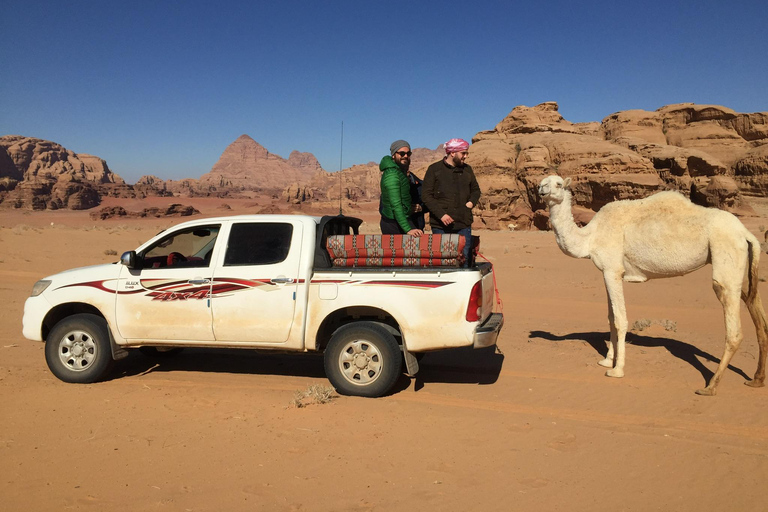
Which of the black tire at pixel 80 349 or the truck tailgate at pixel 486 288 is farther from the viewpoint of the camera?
the black tire at pixel 80 349

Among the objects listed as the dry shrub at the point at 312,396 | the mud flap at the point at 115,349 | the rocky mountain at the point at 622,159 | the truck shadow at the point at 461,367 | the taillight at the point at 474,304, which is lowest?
the truck shadow at the point at 461,367

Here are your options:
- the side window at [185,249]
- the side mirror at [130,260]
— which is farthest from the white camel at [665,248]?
the side mirror at [130,260]

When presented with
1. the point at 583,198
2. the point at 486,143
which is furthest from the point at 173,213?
the point at 583,198

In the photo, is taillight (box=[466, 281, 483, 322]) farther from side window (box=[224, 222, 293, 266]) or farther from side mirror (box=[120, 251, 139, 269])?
side mirror (box=[120, 251, 139, 269])

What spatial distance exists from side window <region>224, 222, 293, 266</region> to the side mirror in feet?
3.74

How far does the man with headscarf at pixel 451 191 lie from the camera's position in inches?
307

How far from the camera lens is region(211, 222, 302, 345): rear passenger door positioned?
6.70 m

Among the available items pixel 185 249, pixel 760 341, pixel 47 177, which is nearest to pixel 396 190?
pixel 185 249

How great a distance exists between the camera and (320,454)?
17.0 ft

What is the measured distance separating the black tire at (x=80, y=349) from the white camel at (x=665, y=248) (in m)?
6.21

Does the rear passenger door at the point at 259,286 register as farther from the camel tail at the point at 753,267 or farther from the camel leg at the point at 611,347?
the camel tail at the point at 753,267

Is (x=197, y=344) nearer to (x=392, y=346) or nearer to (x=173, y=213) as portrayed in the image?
(x=392, y=346)

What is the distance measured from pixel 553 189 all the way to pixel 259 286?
433cm

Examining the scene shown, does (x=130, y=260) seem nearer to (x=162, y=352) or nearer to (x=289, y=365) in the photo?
(x=162, y=352)
